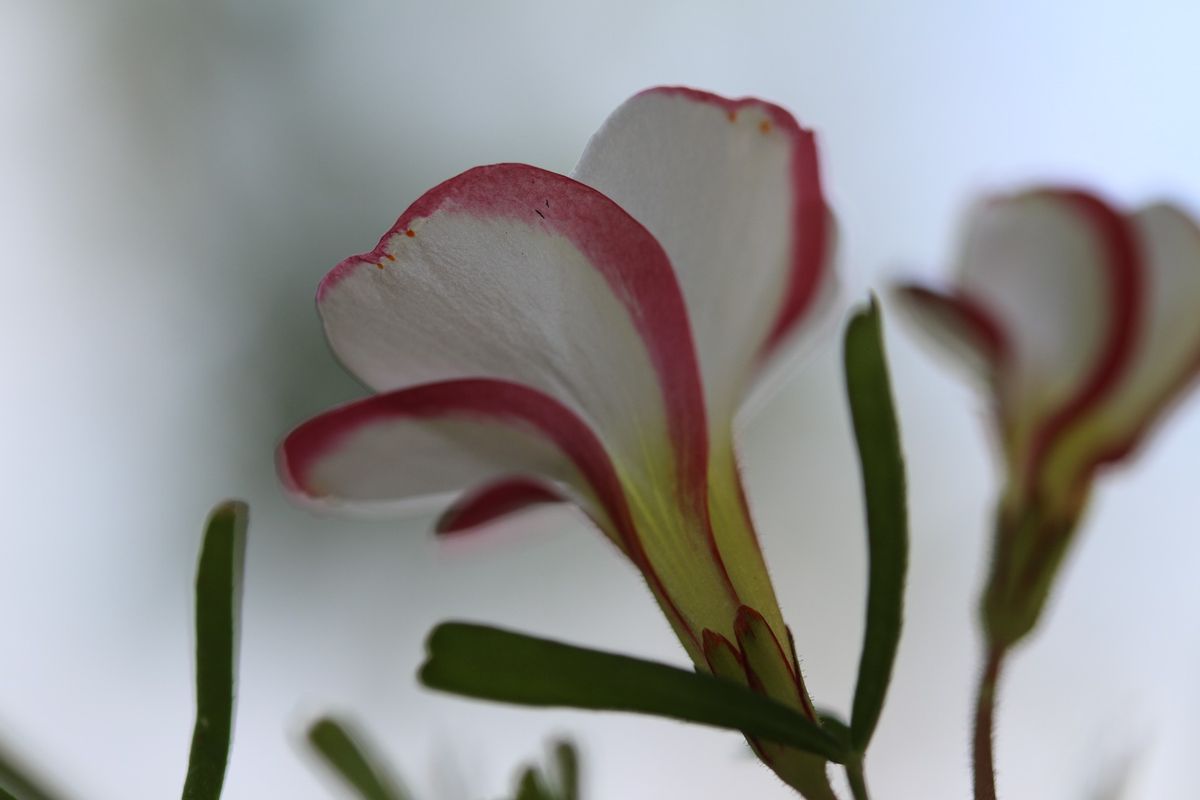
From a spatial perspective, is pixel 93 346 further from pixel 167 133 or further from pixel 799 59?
pixel 799 59

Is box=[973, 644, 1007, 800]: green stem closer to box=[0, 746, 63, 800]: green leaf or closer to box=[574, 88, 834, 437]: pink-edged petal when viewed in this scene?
box=[574, 88, 834, 437]: pink-edged petal

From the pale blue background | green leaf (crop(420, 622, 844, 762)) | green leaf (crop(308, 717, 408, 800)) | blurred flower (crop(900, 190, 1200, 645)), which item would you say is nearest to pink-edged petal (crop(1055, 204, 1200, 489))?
blurred flower (crop(900, 190, 1200, 645))

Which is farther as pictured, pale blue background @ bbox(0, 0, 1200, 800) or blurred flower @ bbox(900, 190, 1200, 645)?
pale blue background @ bbox(0, 0, 1200, 800)

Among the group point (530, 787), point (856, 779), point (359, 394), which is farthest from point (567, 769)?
point (359, 394)

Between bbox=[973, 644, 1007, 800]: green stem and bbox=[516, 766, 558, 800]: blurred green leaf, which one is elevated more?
bbox=[973, 644, 1007, 800]: green stem

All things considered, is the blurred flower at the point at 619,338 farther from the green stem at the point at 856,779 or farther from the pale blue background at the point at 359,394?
the pale blue background at the point at 359,394

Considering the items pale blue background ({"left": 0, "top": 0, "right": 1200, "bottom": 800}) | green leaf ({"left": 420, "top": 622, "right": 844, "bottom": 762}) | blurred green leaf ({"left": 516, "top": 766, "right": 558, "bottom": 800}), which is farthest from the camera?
pale blue background ({"left": 0, "top": 0, "right": 1200, "bottom": 800})

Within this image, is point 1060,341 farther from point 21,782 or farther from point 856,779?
point 21,782

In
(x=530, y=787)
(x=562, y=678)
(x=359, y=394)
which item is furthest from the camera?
(x=359, y=394)
